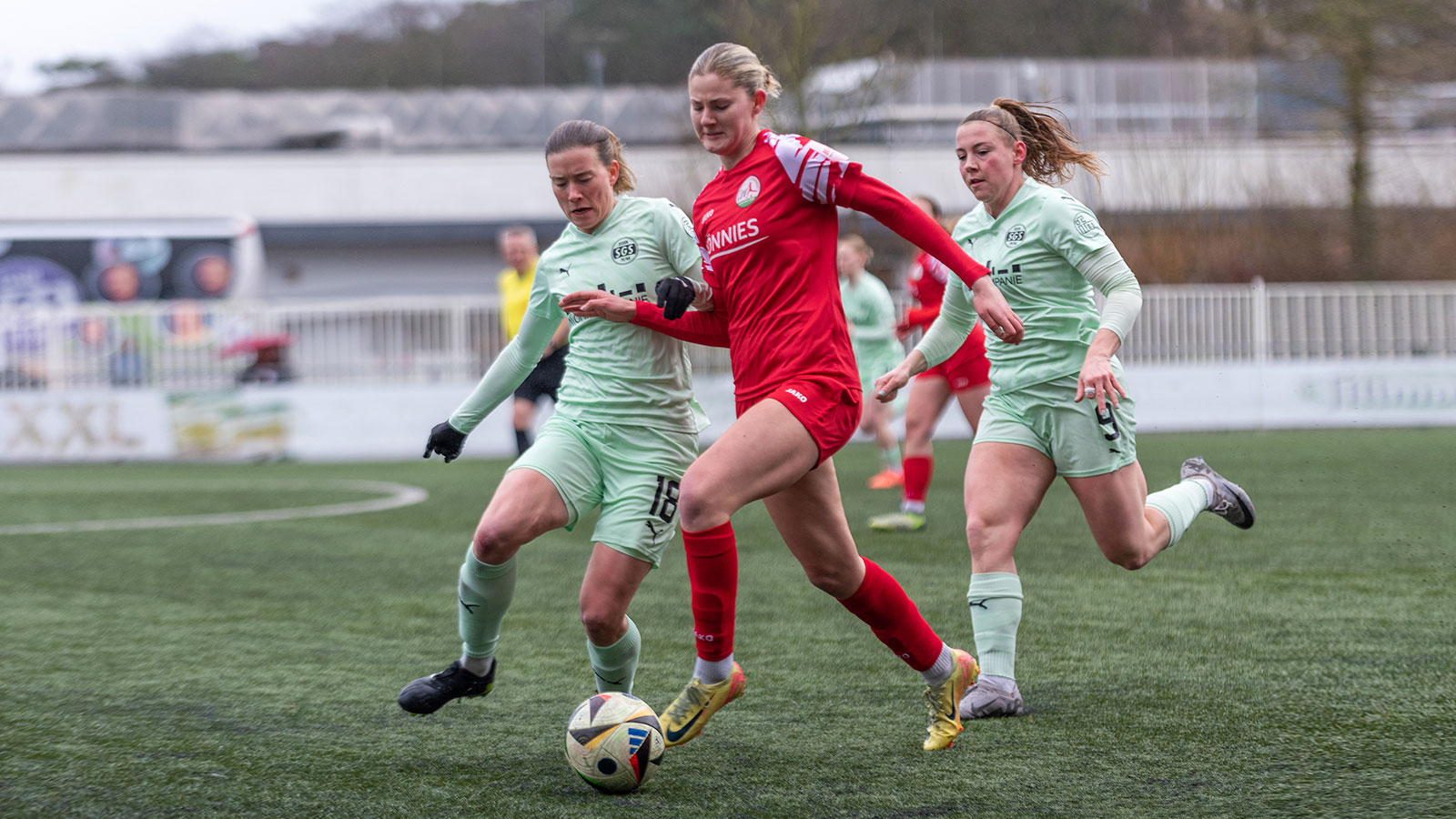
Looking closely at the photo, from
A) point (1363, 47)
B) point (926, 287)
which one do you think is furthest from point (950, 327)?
point (1363, 47)

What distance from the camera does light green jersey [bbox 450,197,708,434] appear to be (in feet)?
13.4

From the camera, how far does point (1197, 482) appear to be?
209 inches

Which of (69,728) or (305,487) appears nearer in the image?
(69,728)

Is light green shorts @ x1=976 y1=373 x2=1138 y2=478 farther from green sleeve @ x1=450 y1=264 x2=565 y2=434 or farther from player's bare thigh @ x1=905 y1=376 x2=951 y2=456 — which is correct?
player's bare thigh @ x1=905 y1=376 x2=951 y2=456

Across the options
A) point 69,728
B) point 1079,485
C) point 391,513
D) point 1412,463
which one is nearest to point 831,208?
point 1079,485

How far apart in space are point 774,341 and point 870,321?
7758 mm

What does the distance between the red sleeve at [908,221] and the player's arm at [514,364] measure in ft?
3.47

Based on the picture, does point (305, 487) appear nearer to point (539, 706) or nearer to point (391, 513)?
point (391, 513)

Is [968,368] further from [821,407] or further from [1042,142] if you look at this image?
[821,407]

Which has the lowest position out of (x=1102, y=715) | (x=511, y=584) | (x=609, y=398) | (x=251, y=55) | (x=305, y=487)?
(x=305, y=487)

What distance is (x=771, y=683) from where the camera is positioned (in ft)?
15.9

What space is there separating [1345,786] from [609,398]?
2.18 m

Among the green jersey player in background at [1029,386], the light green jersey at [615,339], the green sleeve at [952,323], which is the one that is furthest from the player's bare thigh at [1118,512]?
the light green jersey at [615,339]

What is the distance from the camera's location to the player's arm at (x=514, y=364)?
424 centimetres
